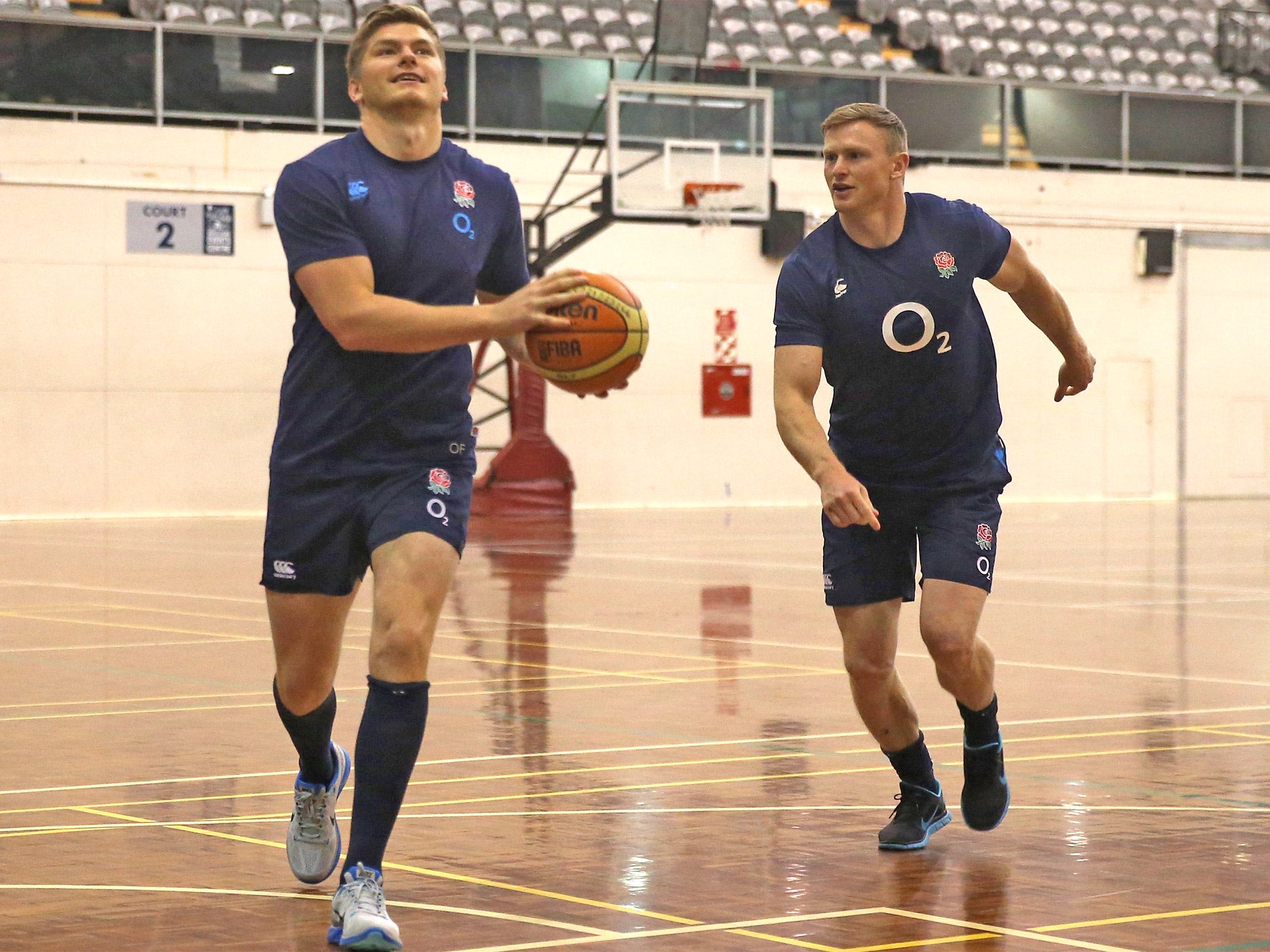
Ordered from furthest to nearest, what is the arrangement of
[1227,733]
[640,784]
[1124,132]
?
[1124,132]
[1227,733]
[640,784]

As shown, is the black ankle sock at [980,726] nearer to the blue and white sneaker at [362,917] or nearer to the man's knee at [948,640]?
the man's knee at [948,640]

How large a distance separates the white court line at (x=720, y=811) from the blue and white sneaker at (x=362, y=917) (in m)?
1.40

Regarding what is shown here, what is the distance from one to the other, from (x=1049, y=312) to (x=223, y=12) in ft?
70.3

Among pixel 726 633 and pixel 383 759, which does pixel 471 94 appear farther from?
pixel 383 759

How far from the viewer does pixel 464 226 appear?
4.78 m

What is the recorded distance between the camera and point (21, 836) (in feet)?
17.9

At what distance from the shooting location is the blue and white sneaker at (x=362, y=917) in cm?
413

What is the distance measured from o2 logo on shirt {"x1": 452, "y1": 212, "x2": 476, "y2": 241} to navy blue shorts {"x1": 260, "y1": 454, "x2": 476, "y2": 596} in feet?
1.73

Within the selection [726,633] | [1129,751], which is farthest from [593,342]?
[726,633]

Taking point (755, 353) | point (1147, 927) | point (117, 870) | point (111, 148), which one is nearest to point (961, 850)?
point (1147, 927)

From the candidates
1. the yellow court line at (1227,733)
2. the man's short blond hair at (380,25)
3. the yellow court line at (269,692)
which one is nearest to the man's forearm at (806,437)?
the man's short blond hair at (380,25)

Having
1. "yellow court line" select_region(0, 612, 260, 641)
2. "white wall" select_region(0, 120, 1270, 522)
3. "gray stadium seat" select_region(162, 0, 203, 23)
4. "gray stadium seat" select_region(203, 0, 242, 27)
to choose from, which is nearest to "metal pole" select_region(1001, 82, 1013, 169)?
"white wall" select_region(0, 120, 1270, 522)

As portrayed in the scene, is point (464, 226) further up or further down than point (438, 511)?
further up

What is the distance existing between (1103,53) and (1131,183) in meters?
2.41
